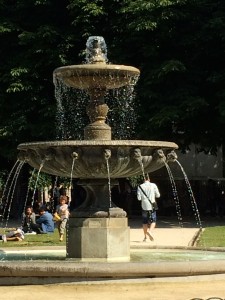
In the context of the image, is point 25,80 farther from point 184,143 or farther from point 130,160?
point 130,160

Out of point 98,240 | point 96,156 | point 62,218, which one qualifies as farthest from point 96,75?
point 62,218

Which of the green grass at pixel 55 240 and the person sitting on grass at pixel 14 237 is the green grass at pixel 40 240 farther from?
the person sitting on grass at pixel 14 237

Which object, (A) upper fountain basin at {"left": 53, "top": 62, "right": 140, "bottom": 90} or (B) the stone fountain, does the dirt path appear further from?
(A) upper fountain basin at {"left": 53, "top": 62, "right": 140, "bottom": 90}

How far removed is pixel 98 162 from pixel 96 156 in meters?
0.10

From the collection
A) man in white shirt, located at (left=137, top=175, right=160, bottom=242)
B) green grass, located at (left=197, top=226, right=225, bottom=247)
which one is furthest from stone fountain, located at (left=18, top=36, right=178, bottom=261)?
man in white shirt, located at (left=137, top=175, right=160, bottom=242)

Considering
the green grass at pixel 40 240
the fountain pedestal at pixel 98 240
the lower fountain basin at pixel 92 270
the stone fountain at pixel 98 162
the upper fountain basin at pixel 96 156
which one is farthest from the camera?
the green grass at pixel 40 240

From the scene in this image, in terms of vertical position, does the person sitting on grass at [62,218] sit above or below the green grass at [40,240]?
above

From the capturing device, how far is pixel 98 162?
12.0 meters

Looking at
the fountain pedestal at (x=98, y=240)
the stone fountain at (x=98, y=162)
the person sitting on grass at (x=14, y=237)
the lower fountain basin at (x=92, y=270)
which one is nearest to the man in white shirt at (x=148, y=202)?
the person sitting on grass at (x=14, y=237)

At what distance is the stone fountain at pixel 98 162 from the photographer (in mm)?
11984

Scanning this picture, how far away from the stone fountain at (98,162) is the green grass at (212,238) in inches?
255

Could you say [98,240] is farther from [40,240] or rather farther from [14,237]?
[14,237]

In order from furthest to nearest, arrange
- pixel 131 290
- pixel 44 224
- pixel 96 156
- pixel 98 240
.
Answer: pixel 44 224 → pixel 98 240 → pixel 96 156 → pixel 131 290

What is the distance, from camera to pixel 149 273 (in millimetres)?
10320
